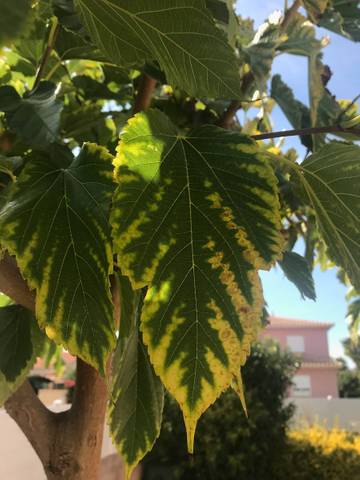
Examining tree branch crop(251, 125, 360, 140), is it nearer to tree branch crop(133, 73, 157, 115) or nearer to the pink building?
tree branch crop(133, 73, 157, 115)

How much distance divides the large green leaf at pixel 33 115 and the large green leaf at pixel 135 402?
22 cm

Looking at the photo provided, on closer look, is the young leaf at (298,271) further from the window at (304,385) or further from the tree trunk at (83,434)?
the window at (304,385)

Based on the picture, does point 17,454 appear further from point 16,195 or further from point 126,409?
point 16,195

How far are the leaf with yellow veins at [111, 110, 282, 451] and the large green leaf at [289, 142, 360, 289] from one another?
2.9 inches

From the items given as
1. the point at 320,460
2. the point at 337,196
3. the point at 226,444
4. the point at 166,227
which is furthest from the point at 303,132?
the point at 320,460

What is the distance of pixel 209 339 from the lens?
28cm

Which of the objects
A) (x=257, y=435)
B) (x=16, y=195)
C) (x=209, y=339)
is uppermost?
(x=16, y=195)

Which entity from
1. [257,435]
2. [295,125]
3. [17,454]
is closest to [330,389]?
[257,435]

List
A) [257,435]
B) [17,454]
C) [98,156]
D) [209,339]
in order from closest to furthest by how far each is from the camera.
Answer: [209,339], [98,156], [17,454], [257,435]

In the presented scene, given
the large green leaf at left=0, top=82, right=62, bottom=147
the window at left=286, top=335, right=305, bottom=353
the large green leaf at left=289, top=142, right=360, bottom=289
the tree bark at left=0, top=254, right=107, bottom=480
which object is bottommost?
the tree bark at left=0, top=254, right=107, bottom=480

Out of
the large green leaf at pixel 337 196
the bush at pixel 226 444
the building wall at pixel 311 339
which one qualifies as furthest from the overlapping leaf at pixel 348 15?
the building wall at pixel 311 339

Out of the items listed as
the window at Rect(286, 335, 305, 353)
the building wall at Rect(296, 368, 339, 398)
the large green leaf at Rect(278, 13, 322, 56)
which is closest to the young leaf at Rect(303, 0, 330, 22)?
the large green leaf at Rect(278, 13, 322, 56)

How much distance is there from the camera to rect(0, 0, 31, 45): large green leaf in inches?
4.8

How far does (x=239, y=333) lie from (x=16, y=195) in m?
0.18
